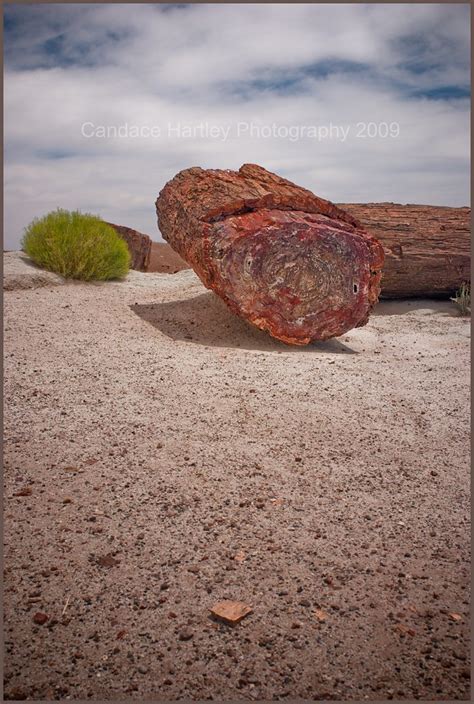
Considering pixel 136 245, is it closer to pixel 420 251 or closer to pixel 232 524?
pixel 420 251

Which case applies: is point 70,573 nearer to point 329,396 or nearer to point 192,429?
point 192,429

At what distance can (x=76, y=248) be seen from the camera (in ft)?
24.5

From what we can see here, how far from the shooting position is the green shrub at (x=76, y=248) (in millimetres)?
7426

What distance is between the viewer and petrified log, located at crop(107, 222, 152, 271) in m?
10.3

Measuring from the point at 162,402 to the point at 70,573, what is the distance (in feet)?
5.37

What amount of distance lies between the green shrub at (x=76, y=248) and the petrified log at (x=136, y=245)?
206 cm

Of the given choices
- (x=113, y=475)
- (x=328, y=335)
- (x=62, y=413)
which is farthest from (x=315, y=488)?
(x=328, y=335)

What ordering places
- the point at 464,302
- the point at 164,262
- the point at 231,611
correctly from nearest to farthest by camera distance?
the point at 231,611 → the point at 464,302 → the point at 164,262

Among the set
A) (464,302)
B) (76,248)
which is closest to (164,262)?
(76,248)

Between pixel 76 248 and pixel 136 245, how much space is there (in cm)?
307

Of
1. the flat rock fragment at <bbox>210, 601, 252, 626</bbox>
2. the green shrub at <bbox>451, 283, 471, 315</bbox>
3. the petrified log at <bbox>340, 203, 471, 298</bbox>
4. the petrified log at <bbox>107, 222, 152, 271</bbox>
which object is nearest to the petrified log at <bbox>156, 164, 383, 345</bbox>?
the petrified log at <bbox>340, 203, 471, 298</bbox>

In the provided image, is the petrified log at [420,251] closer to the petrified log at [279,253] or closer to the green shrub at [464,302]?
the green shrub at [464,302]

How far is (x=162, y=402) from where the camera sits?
3.66 m

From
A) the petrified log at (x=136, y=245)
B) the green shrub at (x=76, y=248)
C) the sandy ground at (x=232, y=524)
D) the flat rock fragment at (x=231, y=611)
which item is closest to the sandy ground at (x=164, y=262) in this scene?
the petrified log at (x=136, y=245)
